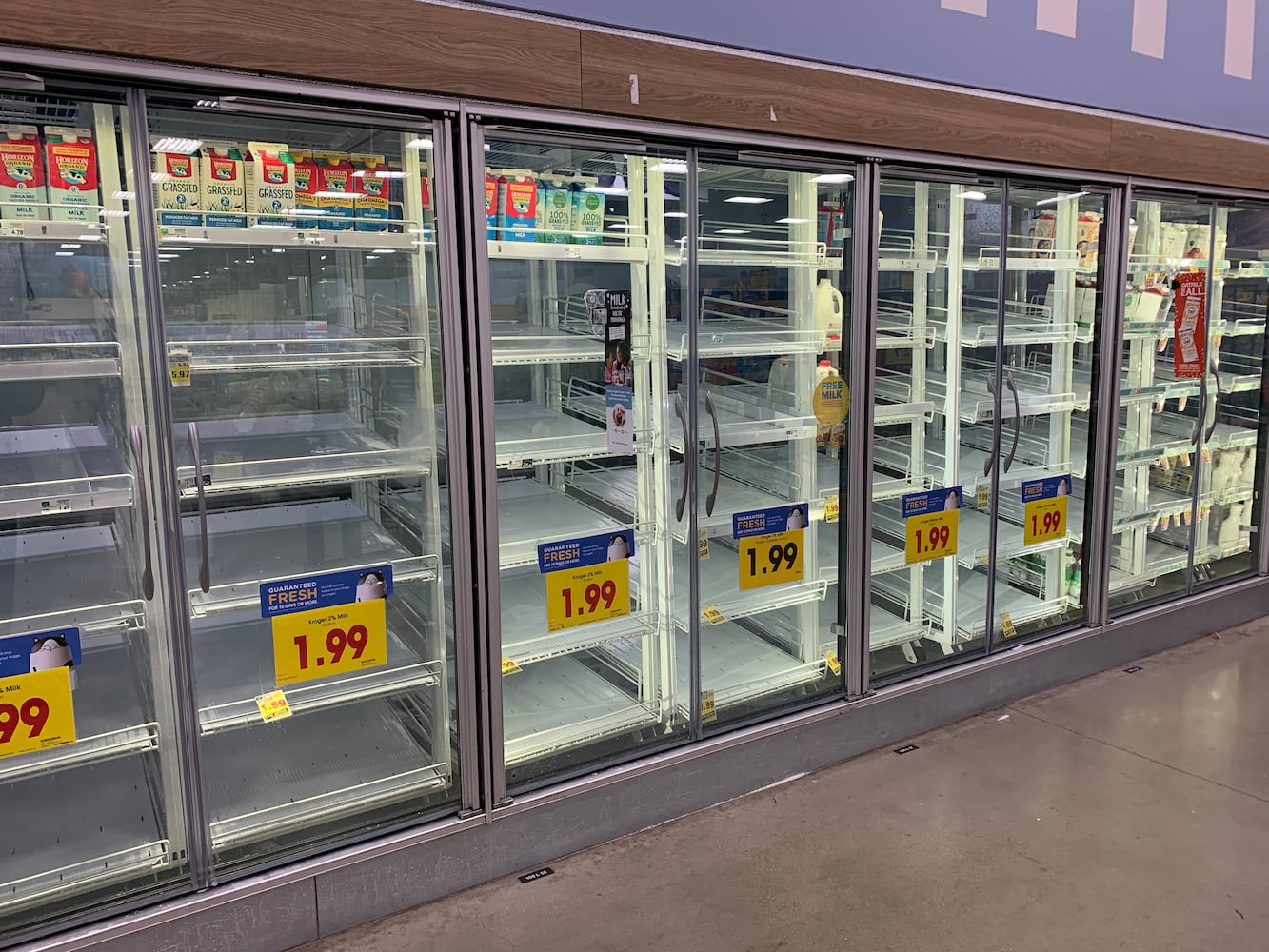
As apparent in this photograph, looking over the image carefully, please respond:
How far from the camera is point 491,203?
2850 millimetres

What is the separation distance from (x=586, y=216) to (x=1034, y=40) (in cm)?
197

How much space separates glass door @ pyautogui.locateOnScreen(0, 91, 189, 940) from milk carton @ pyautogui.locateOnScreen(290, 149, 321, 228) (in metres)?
0.42

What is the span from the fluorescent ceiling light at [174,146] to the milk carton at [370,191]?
0.41m

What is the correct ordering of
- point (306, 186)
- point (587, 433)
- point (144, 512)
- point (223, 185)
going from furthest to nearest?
point (587, 433)
point (306, 186)
point (223, 185)
point (144, 512)

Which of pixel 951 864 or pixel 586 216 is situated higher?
pixel 586 216

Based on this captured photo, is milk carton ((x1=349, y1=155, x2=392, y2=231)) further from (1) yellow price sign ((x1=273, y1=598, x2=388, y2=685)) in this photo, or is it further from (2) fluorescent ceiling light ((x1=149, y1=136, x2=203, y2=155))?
(1) yellow price sign ((x1=273, y1=598, x2=388, y2=685))

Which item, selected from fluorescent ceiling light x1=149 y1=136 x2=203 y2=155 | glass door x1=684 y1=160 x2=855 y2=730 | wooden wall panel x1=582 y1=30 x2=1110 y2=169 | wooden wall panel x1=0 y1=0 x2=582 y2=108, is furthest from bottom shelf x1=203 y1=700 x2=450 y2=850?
wooden wall panel x1=582 y1=30 x2=1110 y2=169

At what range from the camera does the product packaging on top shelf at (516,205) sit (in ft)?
Answer: 9.34

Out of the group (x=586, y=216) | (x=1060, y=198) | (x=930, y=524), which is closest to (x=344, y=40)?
(x=586, y=216)

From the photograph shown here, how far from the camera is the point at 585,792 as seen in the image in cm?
295

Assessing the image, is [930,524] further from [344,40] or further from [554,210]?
[344,40]

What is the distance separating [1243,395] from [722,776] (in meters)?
3.93

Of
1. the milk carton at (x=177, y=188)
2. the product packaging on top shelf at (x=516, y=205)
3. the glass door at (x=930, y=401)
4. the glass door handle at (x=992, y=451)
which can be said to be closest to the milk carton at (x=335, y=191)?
the milk carton at (x=177, y=188)

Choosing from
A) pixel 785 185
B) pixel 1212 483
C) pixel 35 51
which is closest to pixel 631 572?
pixel 785 185
